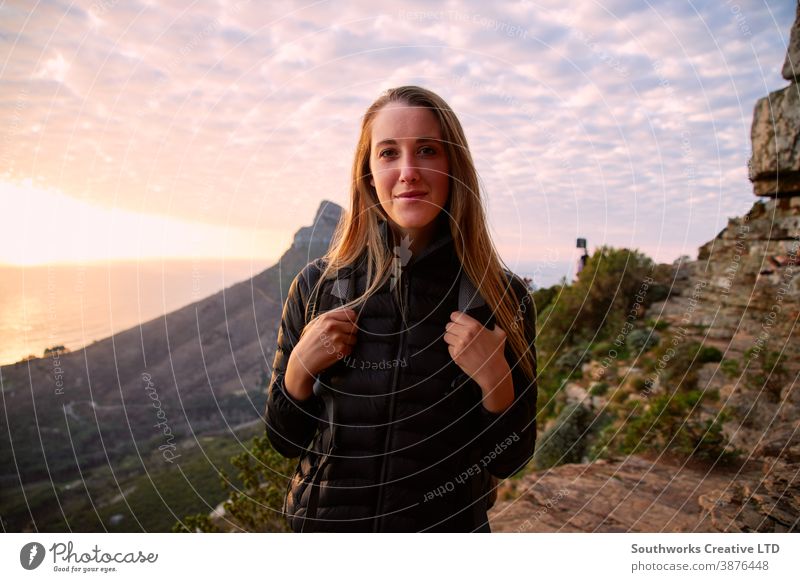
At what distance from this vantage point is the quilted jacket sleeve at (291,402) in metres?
1.81

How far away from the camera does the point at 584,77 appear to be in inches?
125

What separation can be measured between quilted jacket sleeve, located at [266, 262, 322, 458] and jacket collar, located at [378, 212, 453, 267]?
0.86 ft

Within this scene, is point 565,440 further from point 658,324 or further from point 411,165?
point 411,165

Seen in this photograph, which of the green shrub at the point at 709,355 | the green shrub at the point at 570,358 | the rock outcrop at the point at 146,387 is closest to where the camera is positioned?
the rock outcrop at the point at 146,387

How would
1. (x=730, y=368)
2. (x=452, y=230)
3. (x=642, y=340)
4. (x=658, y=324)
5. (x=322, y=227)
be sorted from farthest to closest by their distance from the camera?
(x=658, y=324), (x=642, y=340), (x=730, y=368), (x=322, y=227), (x=452, y=230)

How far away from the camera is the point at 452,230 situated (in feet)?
6.22

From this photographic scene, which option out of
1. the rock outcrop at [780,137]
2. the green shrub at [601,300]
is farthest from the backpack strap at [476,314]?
the green shrub at [601,300]

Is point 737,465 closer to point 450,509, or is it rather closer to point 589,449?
point 589,449

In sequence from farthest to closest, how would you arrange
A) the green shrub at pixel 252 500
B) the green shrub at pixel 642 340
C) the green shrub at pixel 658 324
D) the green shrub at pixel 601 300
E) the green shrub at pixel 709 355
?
1. the green shrub at pixel 601 300
2. the green shrub at pixel 658 324
3. the green shrub at pixel 642 340
4. the green shrub at pixel 709 355
5. the green shrub at pixel 252 500

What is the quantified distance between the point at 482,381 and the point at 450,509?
45cm

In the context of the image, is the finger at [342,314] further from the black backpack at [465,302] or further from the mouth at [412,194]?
the mouth at [412,194]

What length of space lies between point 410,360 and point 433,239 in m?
0.45

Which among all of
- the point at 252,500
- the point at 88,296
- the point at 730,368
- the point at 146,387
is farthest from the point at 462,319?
the point at 730,368
